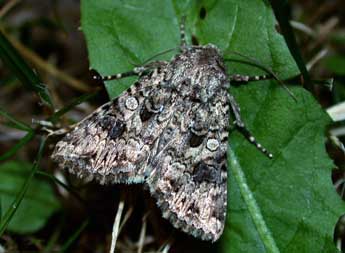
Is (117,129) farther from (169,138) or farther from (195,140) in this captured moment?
(195,140)

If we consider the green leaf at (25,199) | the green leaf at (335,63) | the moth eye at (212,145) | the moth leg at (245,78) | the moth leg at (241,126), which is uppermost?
the green leaf at (335,63)

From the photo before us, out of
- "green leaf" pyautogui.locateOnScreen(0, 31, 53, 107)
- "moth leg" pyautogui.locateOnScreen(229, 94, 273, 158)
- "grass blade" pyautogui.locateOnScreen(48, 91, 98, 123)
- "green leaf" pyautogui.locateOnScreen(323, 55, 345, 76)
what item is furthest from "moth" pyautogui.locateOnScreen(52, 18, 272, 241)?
"green leaf" pyautogui.locateOnScreen(323, 55, 345, 76)

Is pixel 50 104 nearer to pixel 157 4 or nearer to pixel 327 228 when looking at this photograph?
pixel 157 4

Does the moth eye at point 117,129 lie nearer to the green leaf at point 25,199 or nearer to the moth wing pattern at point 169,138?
the moth wing pattern at point 169,138

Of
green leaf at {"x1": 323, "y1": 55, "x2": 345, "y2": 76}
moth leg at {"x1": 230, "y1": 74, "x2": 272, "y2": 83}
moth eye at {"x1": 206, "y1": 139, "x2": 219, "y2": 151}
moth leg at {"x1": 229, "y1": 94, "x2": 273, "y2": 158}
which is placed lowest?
moth eye at {"x1": 206, "y1": 139, "x2": 219, "y2": 151}

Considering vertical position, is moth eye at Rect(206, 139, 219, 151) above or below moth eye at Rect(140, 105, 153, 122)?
below

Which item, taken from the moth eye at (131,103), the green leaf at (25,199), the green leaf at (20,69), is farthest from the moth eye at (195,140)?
the green leaf at (25,199)

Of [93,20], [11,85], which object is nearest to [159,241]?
[93,20]

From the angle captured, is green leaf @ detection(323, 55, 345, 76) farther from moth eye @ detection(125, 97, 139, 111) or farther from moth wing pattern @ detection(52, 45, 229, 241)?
moth eye @ detection(125, 97, 139, 111)
